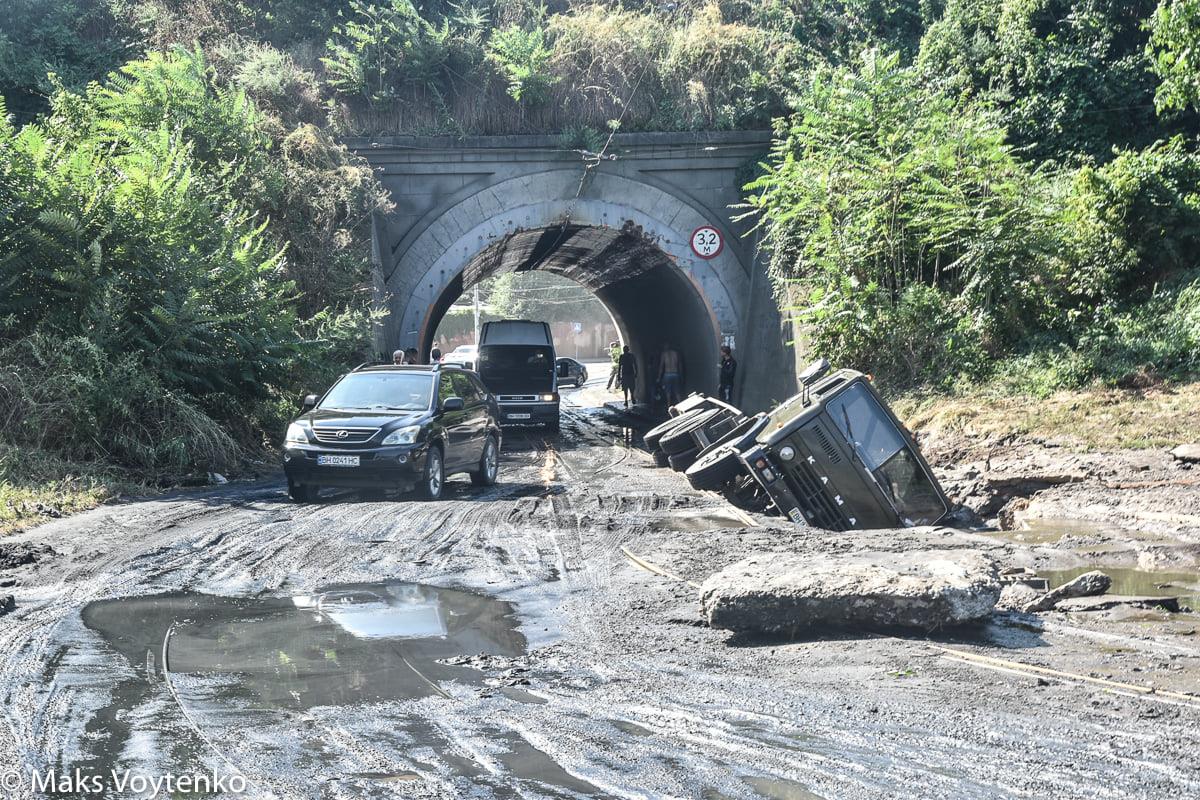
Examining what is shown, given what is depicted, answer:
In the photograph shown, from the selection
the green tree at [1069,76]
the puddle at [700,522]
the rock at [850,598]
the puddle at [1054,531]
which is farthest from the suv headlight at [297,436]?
the green tree at [1069,76]

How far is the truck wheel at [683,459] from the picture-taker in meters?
16.0

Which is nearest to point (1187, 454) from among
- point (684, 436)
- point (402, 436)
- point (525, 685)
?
point (684, 436)

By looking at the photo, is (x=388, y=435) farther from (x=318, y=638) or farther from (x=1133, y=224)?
(x=1133, y=224)

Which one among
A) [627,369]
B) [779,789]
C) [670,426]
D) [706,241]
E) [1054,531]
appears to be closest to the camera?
[779,789]

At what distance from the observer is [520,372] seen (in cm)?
2684

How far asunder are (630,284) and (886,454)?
25825mm

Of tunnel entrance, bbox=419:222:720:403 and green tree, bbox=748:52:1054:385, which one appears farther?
tunnel entrance, bbox=419:222:720:403

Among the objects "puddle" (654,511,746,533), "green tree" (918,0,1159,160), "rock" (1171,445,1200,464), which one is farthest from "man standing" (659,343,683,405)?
"rock" (1171,445,1200,464)

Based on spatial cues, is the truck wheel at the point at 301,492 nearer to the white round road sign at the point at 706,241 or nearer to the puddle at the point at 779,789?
the puddle at the point at 779,789

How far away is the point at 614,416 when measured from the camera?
32.5 m

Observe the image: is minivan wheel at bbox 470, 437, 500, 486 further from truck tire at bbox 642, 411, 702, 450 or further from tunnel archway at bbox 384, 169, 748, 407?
tunnel archway at bbox 384, 169, 748, 407

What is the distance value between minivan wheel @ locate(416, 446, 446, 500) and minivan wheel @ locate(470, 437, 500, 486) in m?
1.51

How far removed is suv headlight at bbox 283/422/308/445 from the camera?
13.1 m

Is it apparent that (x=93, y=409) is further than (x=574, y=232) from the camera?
No
